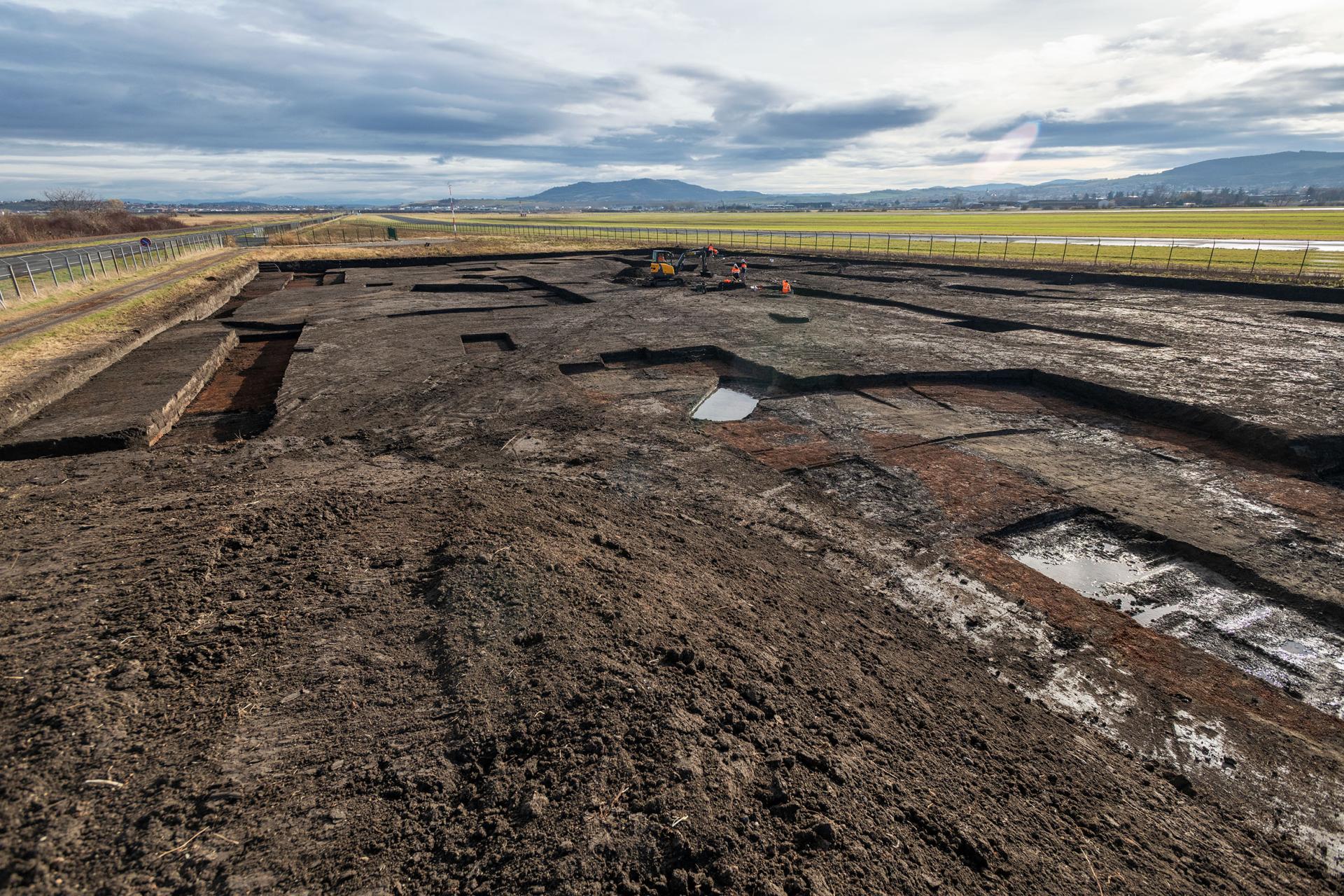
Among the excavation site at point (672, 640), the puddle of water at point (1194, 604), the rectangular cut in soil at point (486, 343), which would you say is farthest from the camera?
the rectangular cut in soil at point (486, 343)

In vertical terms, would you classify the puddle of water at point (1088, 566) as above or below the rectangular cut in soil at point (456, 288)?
below

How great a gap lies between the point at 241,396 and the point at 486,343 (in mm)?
6243

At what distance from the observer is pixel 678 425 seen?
11.3 metres

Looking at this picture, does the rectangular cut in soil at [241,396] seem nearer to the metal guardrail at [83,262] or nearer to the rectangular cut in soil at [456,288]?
the rectangular cut in soil at [456,288]

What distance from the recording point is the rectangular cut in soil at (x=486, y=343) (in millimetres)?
16938

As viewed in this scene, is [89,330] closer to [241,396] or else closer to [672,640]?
[241,396]

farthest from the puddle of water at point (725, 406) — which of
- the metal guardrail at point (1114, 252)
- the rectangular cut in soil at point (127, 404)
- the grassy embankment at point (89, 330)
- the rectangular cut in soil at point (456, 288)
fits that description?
the metal guardrail at point (1114, 252)

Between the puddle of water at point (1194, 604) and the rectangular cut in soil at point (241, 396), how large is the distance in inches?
491

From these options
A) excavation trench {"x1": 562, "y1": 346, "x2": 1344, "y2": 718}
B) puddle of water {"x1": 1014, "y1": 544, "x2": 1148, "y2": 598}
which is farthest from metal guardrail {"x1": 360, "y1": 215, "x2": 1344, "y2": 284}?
puddle of water {"x1": 1014, "y1": 544, "x2": 1148, "y2": 598}

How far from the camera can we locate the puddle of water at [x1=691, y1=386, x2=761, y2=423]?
1207 centimetres

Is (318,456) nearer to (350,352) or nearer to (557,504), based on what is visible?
(557,504)

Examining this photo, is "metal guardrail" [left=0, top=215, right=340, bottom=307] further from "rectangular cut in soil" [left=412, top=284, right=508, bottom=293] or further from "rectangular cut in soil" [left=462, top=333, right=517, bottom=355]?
"rectangular cut in soil" [left=462, top=333, right=517, bottom=355]

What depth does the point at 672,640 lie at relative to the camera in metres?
5.14

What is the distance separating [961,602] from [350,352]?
15.4 m
